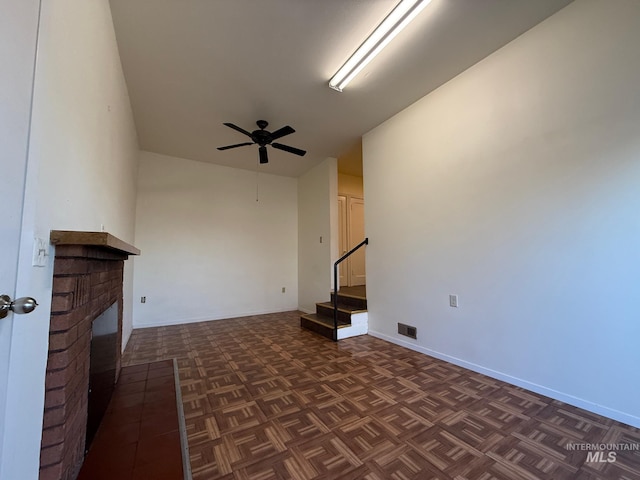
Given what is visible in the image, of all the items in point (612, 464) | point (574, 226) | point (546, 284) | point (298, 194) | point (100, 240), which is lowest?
point (612, 464)

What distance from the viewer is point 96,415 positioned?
1.56 m

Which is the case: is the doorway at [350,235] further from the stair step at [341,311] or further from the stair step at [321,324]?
the stair step at [321,324]

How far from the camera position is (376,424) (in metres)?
1.74

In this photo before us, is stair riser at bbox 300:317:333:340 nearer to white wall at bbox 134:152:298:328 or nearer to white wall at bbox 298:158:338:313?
white wall at bbox 298:158:338:313

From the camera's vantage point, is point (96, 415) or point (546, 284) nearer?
point (96, 415)

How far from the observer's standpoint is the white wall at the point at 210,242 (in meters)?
4.43

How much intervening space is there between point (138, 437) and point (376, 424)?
143cm

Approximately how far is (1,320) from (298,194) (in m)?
5.33

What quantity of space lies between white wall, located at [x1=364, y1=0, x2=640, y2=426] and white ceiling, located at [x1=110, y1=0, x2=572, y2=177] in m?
0.37

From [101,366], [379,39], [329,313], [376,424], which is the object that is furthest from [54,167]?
[329,313]

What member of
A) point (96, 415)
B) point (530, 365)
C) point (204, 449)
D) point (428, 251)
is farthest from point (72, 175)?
point (530, 365)

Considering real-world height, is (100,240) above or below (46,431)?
above

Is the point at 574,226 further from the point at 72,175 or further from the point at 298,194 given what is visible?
the point at 298,194

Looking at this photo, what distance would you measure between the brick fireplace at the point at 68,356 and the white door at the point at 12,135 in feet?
0.80
